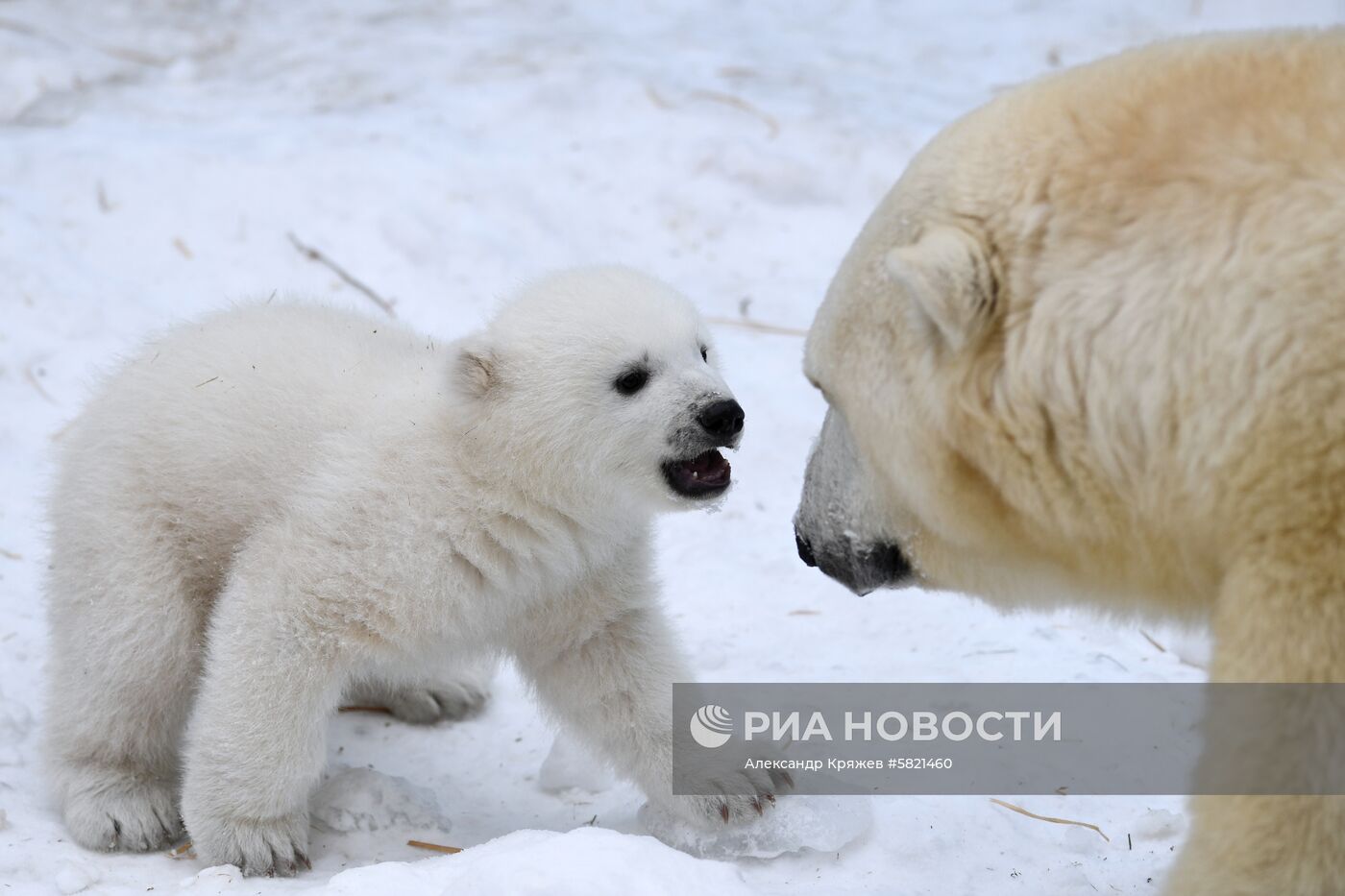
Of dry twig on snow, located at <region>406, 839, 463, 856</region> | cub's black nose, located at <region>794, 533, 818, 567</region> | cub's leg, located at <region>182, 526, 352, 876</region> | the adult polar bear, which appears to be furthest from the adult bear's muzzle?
dry twig on snow, located at <region>406, 839, 463, 856</region>

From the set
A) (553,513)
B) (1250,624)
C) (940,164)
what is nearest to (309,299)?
(553,513)

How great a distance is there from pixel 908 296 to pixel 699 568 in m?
2.60

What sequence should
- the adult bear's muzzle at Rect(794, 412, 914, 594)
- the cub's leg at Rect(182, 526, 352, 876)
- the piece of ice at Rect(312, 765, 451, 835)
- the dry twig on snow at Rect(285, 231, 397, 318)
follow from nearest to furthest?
1. the adult bear's muzzle at Rect(794, 412, 914, 594)
2. the cub's leg at Rect(182, 526, 352, 876)
3. the piece of ice at Rect(312, 765, 451, 835)
4. the dry twig on snow at Rect(285, 231, 397, 318)

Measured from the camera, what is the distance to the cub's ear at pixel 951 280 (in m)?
2.32

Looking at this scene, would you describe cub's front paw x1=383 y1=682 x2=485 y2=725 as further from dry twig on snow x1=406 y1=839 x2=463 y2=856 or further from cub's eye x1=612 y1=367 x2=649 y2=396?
cub's eye x1=612 y1=367 x2=649 y2=396

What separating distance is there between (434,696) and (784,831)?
4.42 ft

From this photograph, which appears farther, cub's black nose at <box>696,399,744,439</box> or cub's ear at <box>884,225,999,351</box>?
cub's black nose at <box>696,399,744,439</box>

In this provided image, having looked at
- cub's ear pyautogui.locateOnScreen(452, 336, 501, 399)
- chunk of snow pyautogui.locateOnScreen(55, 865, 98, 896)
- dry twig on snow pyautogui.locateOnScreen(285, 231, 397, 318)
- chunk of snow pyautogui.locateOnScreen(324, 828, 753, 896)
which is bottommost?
chunk of snow pyautogui.locateOnScreen(55, 865, 98, 896)

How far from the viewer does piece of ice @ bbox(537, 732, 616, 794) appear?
13.2 feet

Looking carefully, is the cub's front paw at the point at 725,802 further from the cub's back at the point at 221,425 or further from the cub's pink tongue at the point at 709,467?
the cub's back at the point at 221,425

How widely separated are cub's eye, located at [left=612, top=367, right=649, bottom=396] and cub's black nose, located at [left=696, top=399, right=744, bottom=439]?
185 mm

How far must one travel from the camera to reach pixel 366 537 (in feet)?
11.1

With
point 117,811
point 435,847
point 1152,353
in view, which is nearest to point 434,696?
point 435,847

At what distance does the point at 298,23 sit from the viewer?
9.04 meters
